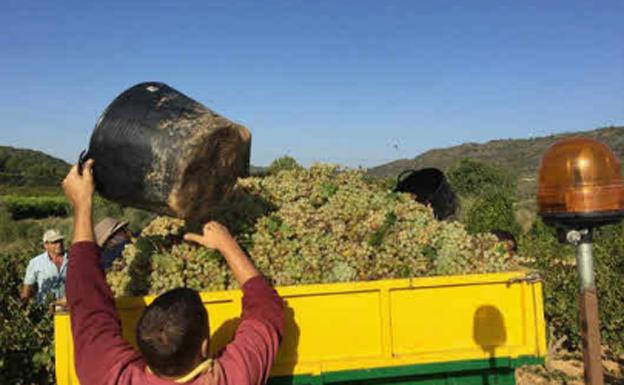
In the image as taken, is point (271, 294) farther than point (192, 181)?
No

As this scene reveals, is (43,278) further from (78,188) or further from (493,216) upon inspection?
(493,216)

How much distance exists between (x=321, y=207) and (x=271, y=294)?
1681 millimetres

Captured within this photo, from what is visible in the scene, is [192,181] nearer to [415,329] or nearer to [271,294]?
[271,294]

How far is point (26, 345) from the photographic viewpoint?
4.73 meters

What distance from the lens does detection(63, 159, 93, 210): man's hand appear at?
2631 millimetres

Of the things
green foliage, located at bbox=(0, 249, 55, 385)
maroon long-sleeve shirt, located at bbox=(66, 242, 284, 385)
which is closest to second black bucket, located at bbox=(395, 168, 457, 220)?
maroon long-sleeve shirt, located at bbox=(66, 242, 284, 385)

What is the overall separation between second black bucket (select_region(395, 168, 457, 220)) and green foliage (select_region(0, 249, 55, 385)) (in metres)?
4.10

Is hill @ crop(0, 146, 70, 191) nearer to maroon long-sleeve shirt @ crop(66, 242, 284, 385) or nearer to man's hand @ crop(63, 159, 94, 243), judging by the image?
man's hand @ crop(63, 159, 94, 243)

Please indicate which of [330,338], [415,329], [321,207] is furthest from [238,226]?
[415,329]

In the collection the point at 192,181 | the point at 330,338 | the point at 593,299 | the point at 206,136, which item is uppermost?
the point at 206,136

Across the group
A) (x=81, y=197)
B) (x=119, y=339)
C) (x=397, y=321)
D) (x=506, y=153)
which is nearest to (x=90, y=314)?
(x=119, y=339)

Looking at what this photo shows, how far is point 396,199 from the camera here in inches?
174

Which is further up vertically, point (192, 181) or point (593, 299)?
point (192, 181)

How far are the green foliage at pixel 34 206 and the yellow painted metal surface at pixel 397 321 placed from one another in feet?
127
